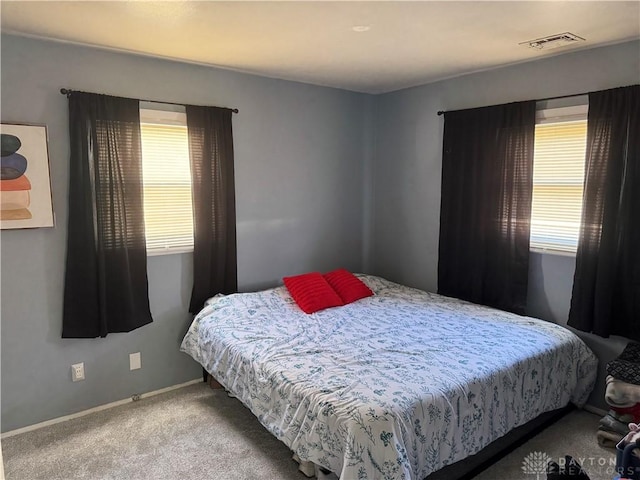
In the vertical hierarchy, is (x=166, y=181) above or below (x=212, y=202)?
above

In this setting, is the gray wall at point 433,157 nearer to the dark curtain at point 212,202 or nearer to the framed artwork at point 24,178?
the dark curtain at point 212,202

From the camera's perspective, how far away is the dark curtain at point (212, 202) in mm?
3254

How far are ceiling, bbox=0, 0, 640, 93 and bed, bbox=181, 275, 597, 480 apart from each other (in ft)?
5.73

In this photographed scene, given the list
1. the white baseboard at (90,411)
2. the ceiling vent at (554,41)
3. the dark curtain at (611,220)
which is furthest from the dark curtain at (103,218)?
the dark curtain at (611,220)

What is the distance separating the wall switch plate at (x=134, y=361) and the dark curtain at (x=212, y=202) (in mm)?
481

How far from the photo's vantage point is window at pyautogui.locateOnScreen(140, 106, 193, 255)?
3.09 meters

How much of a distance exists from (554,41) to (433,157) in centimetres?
131

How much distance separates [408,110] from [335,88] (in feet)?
2.23

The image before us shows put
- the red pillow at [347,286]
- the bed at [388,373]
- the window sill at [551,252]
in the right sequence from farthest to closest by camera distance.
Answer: the red pillow at [347,286], the window sill at [551,252], the bed at [388,373]

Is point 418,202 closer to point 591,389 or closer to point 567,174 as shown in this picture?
point 567,174

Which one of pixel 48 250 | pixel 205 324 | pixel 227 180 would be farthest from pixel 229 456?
pixel 227 180

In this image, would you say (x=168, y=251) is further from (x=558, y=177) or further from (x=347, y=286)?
(x=558, y=177)

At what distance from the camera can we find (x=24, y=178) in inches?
104

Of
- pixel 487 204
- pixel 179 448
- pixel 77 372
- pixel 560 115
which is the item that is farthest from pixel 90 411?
pixel 560 115
